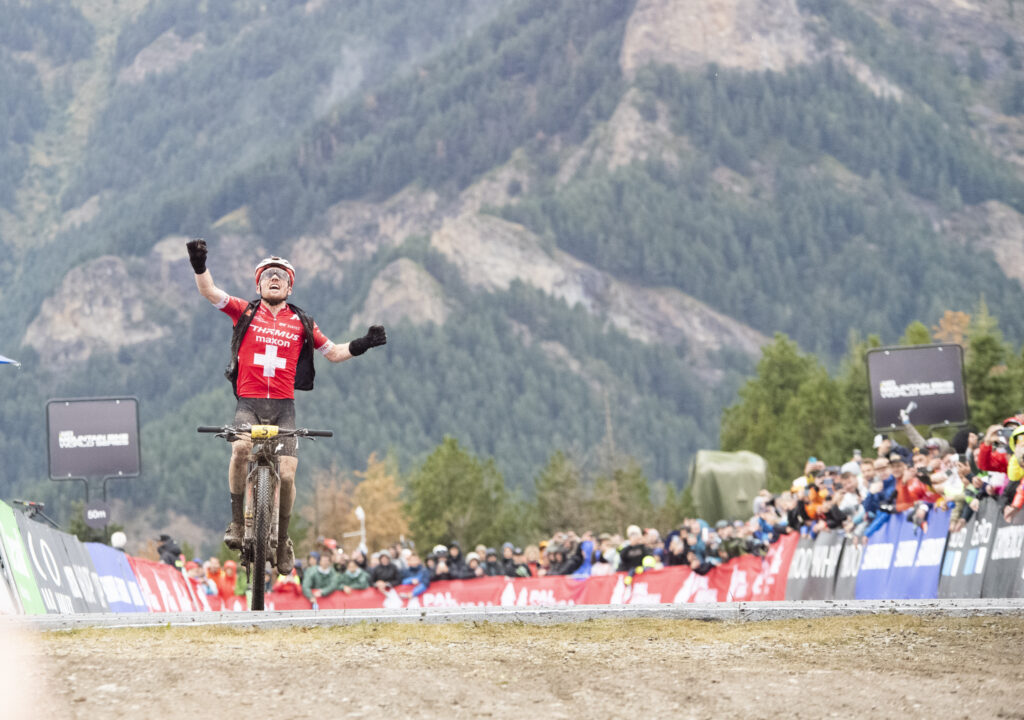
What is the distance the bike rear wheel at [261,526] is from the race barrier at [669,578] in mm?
2312

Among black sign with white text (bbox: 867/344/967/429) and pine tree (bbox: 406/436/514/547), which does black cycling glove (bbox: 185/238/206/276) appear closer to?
black sign with white text (bbox: 867/344/967/429)

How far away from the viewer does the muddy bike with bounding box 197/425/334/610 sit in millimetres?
12094

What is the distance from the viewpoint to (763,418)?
88312 mm

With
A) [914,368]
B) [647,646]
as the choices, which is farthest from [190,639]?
[914,368]

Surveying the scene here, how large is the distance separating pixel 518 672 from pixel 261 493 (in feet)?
14.1

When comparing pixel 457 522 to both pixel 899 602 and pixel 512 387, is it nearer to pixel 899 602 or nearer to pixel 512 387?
pixel 899 602

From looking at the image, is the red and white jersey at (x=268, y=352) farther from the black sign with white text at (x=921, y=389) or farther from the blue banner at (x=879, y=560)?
the black sign with white text at (x=921, y=389)

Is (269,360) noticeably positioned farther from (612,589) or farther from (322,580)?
(322,580)

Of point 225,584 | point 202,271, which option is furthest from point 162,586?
point 202,271

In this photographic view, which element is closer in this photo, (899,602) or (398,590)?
(899,602)

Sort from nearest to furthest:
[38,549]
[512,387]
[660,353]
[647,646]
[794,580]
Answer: [647,646]
[38,549]
[794,580]
[512,387]
[660,353]

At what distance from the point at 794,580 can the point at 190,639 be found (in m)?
13.1

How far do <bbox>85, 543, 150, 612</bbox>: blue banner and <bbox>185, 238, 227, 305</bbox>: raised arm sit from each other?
759 centimetres

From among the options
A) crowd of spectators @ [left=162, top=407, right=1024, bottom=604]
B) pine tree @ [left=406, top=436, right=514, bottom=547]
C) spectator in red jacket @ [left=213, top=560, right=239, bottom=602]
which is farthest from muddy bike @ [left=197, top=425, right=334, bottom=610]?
pine tree @ [left=406, top=436, right=514, bottom=547]
